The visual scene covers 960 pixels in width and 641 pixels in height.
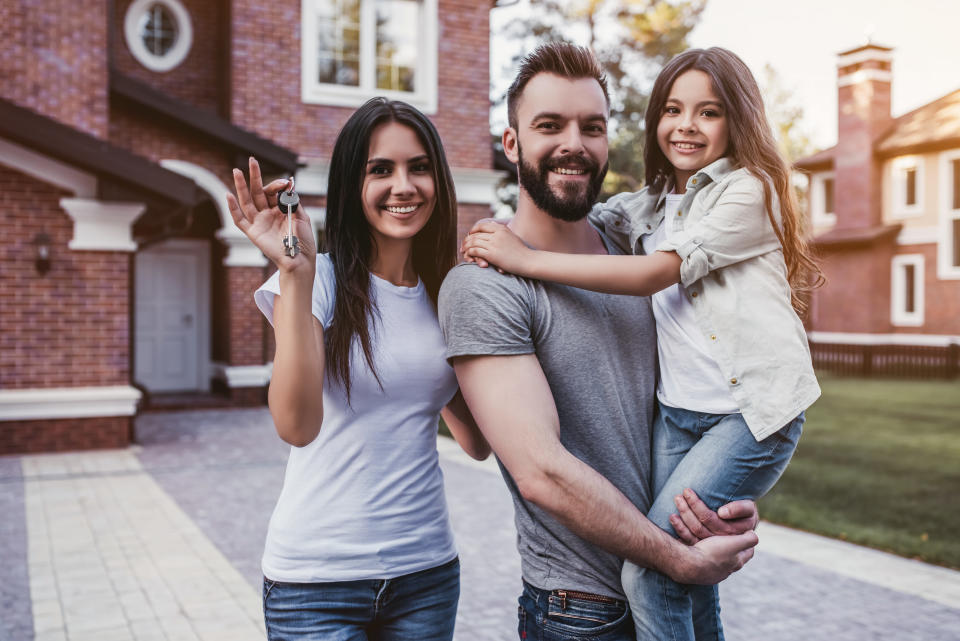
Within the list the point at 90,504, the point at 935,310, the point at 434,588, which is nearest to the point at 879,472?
the point at 90,504

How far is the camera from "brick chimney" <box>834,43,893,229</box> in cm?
3020

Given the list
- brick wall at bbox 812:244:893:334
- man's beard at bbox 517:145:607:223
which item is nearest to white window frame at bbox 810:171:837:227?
brick wall at bbox 812:244:893:334

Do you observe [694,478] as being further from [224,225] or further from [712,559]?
[224,225]

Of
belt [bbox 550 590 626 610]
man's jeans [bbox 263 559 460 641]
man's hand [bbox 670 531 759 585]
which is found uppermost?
man's hand [bbox 670 531 759 585]

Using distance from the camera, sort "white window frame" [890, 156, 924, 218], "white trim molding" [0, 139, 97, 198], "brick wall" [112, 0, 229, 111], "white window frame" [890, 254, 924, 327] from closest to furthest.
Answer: "white trim molding" [0, 139, 97, 198]
"brick wall" [112, 0, 229, 111]
"white window frame" [890, 254, 924, 327]
"white window frame" [890, 156, 924, 218]

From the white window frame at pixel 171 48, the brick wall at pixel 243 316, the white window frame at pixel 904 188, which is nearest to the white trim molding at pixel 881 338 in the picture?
the white window frame at pixel 904 188

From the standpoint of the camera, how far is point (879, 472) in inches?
386

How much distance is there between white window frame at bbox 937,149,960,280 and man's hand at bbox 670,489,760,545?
3006 cm

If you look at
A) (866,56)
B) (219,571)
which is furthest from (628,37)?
(219,571)

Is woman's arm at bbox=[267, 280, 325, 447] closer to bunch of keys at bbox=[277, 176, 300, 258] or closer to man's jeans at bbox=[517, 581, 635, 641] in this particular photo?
bunch of keys at bbox=[277, 176, 300, 258]

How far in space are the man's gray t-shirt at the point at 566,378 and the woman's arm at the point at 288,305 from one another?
→ 1.03ft

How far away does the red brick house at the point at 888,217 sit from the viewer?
28.5m

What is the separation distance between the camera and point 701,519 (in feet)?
6.45

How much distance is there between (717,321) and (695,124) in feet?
1.97
